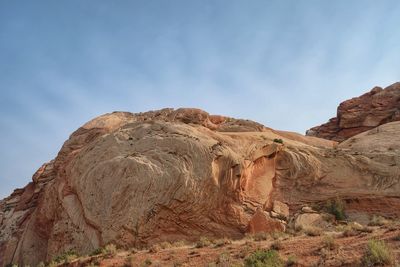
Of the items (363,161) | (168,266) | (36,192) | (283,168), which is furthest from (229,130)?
(168,266)

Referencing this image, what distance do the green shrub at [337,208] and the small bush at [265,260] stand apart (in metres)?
13.7

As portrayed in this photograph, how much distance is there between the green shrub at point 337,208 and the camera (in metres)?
27.1

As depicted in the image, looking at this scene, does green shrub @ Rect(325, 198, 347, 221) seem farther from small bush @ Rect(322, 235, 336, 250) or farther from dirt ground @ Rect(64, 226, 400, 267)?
small bush @ Rect(322, 235, 336, 250)

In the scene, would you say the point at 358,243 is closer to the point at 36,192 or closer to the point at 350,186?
the point at 350,186

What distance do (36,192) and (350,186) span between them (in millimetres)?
22792

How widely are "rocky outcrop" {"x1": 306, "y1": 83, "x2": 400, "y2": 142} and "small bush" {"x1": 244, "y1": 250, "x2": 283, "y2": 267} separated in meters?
38.2

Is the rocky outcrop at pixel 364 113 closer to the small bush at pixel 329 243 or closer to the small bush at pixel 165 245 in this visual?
the small bush at pixel 165 245

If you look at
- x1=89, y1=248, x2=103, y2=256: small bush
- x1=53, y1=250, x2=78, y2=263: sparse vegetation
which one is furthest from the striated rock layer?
x1=89, y1=248, x2=103, y2=256: small bush

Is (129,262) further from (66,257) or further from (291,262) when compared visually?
(291,262)

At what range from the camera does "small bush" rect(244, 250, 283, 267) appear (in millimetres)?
13422

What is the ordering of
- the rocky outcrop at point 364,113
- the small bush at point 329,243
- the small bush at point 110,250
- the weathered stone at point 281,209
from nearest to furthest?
1. the small bush at point 329,243
2. the small bush at point 110,250
3. the weathered stone at point 281,209
4. the rocky outcrop at point 364,113

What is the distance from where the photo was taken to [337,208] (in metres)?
27.7

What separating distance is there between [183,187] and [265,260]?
10876 millimetres

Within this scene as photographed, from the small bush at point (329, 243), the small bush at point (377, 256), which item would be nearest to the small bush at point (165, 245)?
the small bush at point (329, 243)
